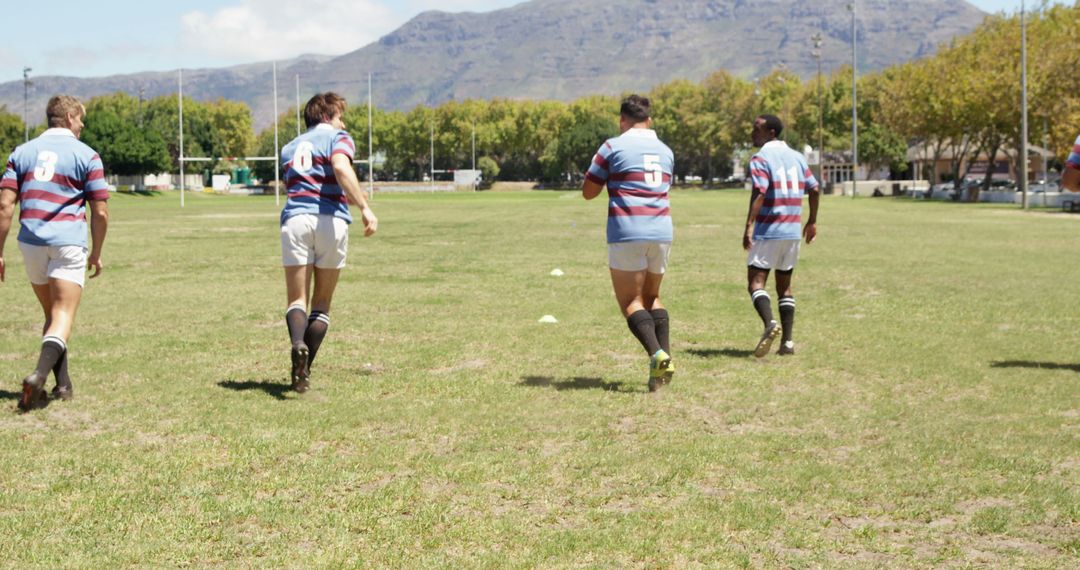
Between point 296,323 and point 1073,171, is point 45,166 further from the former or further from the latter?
point 1073,171

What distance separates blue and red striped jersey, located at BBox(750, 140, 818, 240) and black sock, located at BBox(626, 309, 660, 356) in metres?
2.16

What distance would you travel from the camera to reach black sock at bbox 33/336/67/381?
729 cm

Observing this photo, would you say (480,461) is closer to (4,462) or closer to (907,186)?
(4,462)

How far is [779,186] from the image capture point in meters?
9.78

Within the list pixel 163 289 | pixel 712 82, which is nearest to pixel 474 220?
pixel 163 289

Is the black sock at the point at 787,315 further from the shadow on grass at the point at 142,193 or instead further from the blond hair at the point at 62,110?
the shadow on grass at the point at 142,193

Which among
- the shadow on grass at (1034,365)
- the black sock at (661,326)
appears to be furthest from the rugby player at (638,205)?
the shadow on grass at (1034,365)

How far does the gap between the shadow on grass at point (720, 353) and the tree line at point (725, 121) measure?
38740 mm

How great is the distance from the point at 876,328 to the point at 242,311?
6767 mm

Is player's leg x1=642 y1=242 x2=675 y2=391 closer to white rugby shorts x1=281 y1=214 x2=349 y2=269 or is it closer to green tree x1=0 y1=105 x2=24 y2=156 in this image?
white rugby shorts x1=281 y1=214 x2=349 y2=269

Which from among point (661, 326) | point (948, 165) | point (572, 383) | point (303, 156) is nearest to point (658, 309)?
point (661, 326)

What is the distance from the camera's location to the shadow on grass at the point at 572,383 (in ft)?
27.0

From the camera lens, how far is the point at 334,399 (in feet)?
25.5

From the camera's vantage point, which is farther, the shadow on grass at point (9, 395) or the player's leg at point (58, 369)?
the shadow on grass at point (9, 395)
